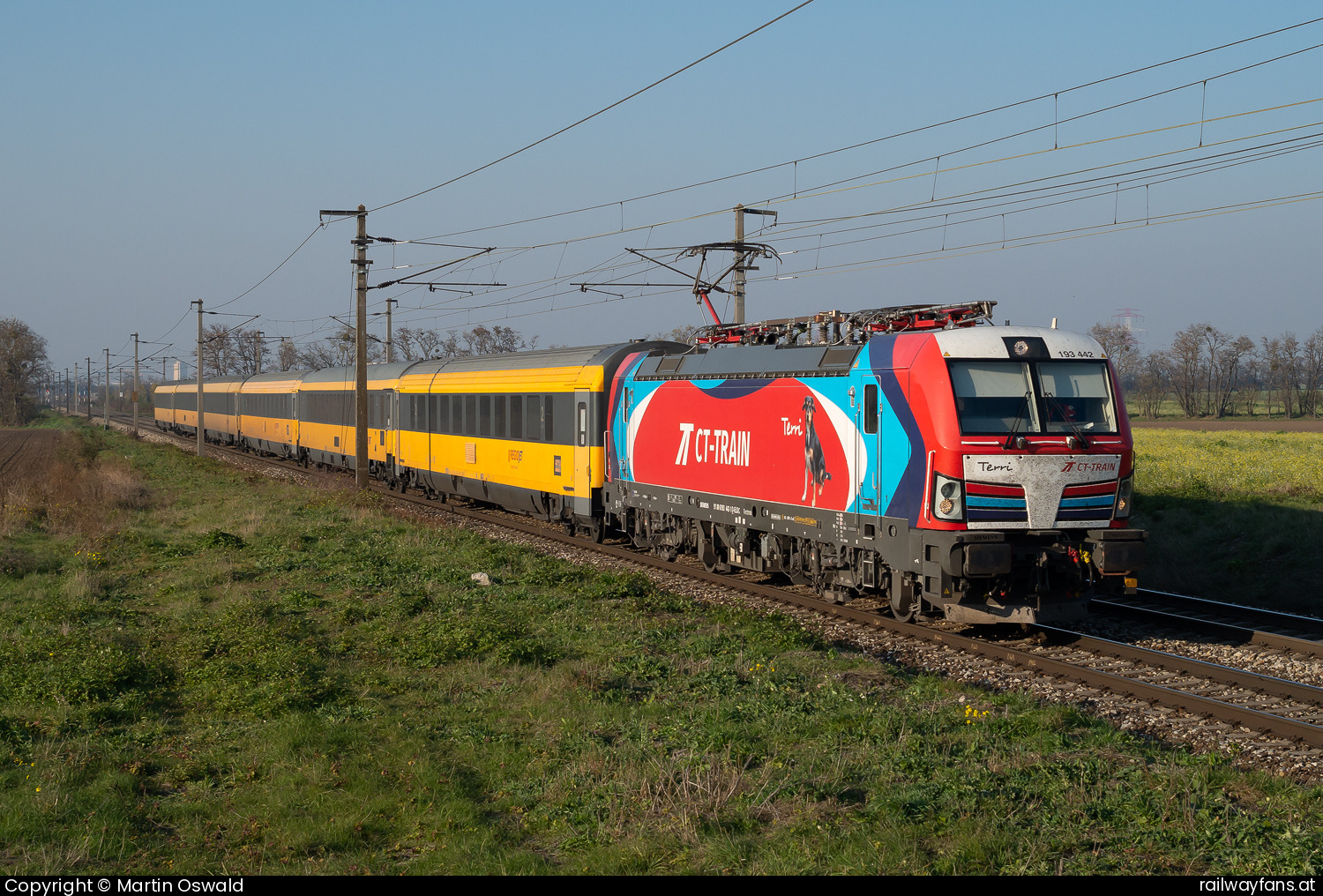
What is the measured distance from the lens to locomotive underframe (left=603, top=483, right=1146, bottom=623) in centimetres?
1094

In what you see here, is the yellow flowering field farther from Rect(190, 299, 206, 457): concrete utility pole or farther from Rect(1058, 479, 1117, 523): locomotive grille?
Rect(190, 299, 206, 457): concrete utility pole

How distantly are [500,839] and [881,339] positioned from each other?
26.1ft

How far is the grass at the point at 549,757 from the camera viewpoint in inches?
223

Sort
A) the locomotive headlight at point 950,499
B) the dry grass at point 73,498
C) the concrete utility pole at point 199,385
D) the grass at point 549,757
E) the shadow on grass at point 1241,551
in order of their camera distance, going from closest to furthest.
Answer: the grass at point 549,757 → the locomotive headlight at point 950,499 → the shadow on grass at point 1241,551 → the dry grass at point 73,498 → the concrete utility pole at point 199,385

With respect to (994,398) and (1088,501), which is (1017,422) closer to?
(994,398)

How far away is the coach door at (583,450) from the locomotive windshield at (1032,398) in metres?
9.77

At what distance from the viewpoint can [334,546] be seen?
60.8ft

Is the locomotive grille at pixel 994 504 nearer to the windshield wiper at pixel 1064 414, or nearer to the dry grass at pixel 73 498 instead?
the windshield wiper at pixel 1064 414

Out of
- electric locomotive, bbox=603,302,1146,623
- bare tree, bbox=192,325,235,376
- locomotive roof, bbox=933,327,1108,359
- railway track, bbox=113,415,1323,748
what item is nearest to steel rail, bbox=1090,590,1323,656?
railway track, bbox=113,415,1323,748

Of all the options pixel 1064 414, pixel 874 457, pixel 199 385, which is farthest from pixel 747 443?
pixel 199 385

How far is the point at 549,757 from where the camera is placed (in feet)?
24.4

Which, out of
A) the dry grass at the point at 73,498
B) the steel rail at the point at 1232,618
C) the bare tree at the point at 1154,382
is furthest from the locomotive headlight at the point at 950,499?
the bare tree at the point at 1154,382

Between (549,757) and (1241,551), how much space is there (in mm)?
14864

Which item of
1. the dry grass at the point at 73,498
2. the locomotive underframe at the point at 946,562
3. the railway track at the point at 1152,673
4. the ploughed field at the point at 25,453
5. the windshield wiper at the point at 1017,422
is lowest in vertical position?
the ploughed field at the point at 25,453
